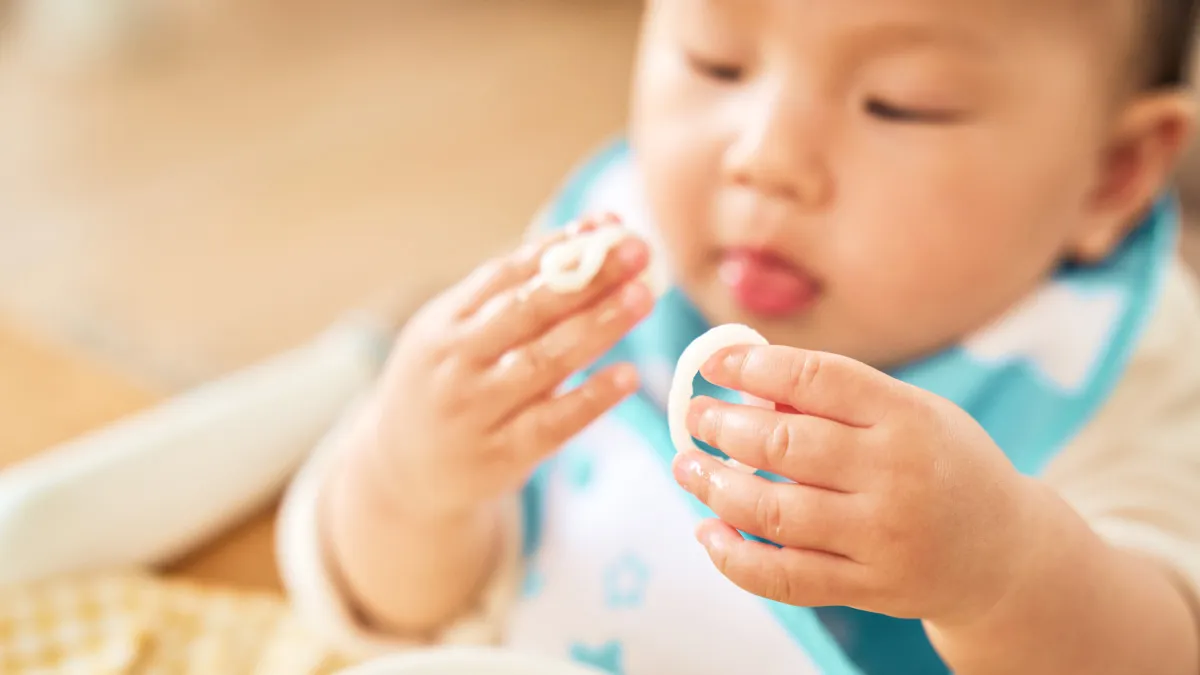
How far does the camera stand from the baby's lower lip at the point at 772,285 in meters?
0.48

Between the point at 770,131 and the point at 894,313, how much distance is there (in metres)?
0.11

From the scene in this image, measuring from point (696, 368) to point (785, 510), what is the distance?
0.06m

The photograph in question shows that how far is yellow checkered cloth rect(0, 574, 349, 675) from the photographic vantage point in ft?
1.75

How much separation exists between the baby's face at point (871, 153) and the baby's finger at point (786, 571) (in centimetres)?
18

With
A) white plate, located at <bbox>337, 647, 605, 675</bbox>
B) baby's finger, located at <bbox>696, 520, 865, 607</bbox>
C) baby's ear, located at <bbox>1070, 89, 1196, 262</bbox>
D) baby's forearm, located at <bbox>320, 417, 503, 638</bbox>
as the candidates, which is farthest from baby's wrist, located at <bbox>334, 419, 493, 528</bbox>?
baby's ear, located at <bbox>1070, 89, 1196, 262</bbox>

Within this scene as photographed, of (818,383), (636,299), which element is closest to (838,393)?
(818,383)

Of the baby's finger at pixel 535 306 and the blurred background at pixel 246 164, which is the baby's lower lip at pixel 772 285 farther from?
the blurred background at pixel 246 164

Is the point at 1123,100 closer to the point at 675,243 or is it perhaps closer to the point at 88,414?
the point at 675,243

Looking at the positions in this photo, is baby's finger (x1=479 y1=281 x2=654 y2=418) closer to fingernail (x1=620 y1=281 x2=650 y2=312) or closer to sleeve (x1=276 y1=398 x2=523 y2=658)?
fingernail (x1=620 y1=281 x2=650 y2=312)

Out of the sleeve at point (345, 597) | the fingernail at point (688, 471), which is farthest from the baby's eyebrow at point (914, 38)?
the sleeve at point (345, 597)

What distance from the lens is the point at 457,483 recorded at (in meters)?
0.48

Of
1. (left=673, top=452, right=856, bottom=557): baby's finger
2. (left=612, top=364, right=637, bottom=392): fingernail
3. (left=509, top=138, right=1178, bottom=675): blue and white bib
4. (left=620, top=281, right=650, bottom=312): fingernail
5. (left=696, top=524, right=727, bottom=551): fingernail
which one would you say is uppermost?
(left=620, top=281, right=650, bottom=312): fingernail

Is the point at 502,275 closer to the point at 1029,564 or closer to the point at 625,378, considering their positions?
the point at 625,378

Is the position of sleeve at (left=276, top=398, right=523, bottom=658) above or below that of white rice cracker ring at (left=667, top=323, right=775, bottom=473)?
below
